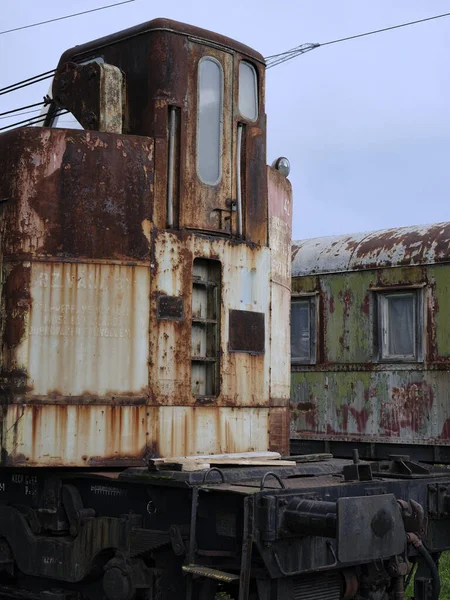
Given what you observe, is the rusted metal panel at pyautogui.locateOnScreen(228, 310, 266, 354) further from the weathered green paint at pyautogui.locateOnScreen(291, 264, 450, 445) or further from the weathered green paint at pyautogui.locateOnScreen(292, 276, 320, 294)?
the weathered green paint at pyautogui.locateOnScreen(292, 276, 320, 294)

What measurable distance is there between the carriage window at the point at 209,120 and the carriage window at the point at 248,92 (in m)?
0.26

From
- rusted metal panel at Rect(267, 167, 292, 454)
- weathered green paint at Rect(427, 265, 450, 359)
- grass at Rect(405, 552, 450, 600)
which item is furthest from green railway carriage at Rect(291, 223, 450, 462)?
rusted metal panel at Rect(267, 167, 292, 454)

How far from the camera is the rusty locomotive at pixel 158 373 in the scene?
19.7 ft

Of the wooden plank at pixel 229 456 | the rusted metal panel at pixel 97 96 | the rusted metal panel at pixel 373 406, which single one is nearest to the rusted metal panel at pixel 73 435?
the wooden plank at pixel 229 456

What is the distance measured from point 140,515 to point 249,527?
102cm

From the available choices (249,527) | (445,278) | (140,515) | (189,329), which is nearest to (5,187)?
(189,329)

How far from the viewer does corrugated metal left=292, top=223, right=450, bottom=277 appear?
39.7 feet

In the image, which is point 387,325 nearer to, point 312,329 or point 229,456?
→ point 312,329

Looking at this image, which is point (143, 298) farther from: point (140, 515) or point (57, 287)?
point (140, 515)

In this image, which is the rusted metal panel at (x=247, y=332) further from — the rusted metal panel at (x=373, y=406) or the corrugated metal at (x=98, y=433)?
the rusted metal panel at (x=373, y=406)

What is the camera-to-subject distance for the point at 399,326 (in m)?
12.4

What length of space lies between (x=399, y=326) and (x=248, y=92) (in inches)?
220

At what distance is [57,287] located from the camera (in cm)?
664

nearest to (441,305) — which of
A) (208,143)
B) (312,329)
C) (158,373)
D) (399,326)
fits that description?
(399,326)
